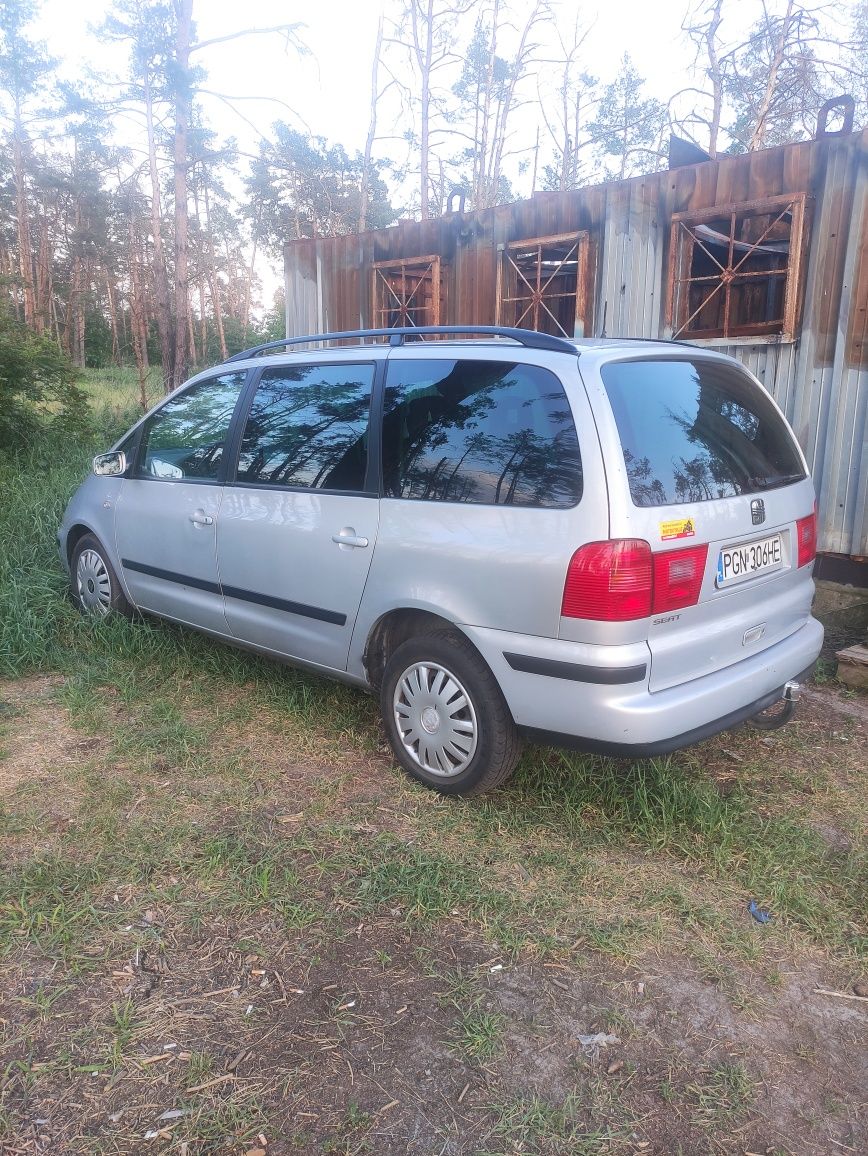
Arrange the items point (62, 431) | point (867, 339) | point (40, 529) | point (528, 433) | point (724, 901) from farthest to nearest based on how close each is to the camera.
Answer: point (62, 431), point (40, 529), point (867, 339), point (528, 433), point (724, 901)

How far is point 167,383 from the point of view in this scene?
14.1m

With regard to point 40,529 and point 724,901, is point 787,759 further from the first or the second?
point 40,529

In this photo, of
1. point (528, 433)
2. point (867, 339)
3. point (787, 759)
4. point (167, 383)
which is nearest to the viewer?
point (528, 433)

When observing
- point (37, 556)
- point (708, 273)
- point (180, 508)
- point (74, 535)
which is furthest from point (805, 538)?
point (37, 556)

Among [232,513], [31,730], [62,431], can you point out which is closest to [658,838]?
[232,513]

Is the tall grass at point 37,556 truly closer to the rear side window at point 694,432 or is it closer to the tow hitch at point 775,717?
the rear side window at point 694,432

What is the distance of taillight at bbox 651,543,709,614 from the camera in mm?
2670

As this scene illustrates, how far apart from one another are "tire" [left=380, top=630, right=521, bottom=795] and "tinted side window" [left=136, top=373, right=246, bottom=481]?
160 centimetres

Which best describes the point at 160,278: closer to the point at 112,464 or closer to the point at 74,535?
the point at 74,535

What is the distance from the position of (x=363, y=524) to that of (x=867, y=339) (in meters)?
4.03

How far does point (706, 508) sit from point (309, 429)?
1.83m

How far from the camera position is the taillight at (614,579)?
2.61 metres

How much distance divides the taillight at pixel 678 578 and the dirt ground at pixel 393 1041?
1018mm

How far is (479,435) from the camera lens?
3082 millimetres
